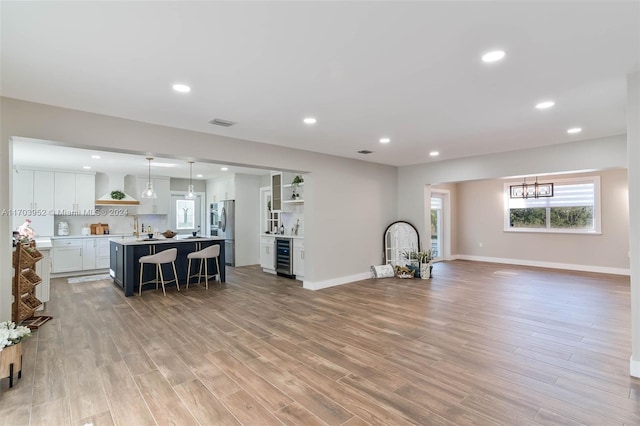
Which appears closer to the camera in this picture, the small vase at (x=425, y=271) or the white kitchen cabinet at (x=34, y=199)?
the small vase at (x=425, y=271)

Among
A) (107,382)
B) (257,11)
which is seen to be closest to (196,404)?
(107,382)

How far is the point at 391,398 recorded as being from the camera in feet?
7.73

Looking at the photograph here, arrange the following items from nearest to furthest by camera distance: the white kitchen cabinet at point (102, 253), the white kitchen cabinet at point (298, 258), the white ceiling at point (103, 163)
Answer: the white ceiling at point (103, 163), the white kitchen cabinet at point (298, 258), the white kitchen cabinet at point (102, 253)

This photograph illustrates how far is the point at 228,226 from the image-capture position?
8773 millimetres

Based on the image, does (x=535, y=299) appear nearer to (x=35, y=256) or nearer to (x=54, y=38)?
(x=54, y=38)

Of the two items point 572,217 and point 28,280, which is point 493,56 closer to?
point 28,280

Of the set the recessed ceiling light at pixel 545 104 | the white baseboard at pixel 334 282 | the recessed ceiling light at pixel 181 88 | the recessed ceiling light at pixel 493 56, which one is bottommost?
the white baseboard at pixel 334 282

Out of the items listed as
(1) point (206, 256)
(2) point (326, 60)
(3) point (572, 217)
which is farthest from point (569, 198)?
(1) point (206, 256)

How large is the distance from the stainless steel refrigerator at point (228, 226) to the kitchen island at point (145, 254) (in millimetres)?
1695

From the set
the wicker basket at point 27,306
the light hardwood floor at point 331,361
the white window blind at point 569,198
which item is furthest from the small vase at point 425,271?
the wicker basket at point 27,306

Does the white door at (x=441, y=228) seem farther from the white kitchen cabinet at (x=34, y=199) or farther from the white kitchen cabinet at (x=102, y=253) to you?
the white kitchen cabinet at (x=34, y=199)

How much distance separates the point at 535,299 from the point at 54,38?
6.70 m

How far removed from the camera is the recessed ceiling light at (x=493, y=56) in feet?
7.59

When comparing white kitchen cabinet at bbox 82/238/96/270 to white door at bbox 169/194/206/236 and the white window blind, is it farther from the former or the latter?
the white window blind
